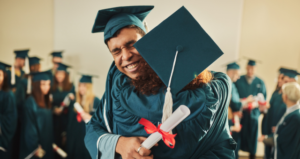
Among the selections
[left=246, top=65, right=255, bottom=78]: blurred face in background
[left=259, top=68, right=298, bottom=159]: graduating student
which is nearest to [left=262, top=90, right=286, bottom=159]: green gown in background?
[left=259, top=68, right=298, bottom=159]: graduating student

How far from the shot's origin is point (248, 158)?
4203 mm

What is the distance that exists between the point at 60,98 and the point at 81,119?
0.55 metres

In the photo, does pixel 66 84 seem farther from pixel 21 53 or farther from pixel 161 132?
pixel 161 132

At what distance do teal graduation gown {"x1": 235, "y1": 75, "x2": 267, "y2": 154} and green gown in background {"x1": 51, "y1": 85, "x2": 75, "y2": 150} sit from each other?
3196 millimetres

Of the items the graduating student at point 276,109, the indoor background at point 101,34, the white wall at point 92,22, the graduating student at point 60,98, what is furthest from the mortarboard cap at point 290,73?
the graduating student at point 60,98

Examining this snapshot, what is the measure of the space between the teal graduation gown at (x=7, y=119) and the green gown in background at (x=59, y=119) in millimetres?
609

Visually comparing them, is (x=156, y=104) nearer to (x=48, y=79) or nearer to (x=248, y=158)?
(x=48, y=79)

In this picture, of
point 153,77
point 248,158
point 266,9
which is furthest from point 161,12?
point 248,158

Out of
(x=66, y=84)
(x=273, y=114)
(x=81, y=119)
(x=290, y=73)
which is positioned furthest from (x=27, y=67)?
(x=290, y=73)

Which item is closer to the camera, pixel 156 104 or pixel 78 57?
pixel 156 104

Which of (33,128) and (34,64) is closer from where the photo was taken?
(33,128)

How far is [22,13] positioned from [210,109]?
14.5 ft

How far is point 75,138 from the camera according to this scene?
3.68 metres

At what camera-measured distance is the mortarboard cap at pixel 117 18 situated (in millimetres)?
1022
